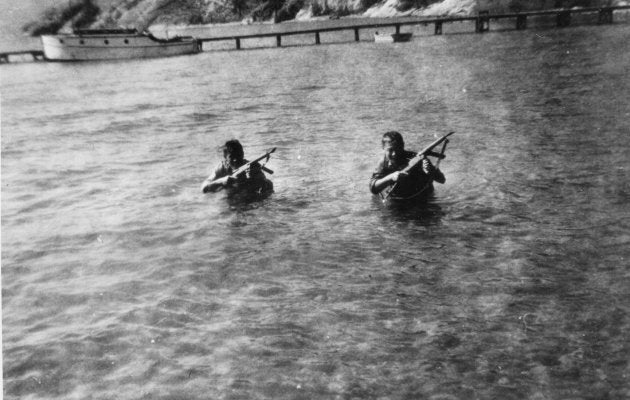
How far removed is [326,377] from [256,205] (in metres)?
6.72

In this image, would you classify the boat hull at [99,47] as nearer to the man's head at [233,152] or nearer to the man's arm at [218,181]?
the man's arm at [218,181]

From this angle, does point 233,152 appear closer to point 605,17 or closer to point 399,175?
point 399,175

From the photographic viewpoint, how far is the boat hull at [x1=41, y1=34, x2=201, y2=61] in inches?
2226

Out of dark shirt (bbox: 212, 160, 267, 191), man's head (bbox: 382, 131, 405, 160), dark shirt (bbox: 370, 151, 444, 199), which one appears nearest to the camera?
man's head (bbox: 382, 131, 405, 160)

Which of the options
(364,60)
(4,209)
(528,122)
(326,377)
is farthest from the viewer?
(364,60)

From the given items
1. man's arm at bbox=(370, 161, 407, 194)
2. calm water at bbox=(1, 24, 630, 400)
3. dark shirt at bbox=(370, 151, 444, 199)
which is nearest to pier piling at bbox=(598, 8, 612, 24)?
calm water at bbox=(1, 24, 630, 400)

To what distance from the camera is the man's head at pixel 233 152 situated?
11828 millimetres

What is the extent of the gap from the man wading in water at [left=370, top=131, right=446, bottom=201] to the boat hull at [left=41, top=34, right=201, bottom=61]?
171ft

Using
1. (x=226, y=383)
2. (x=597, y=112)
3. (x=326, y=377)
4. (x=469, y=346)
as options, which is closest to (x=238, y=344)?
(x=226, y=383)

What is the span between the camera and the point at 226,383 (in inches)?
246

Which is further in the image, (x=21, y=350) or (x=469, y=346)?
(x=21, y=350)

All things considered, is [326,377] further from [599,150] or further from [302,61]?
[302,61]

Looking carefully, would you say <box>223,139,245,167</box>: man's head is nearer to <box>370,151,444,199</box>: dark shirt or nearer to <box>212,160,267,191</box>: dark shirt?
<box>212,160,267,191</box>: dark shirt

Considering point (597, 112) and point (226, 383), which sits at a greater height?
point (597, 112)
